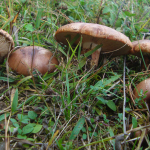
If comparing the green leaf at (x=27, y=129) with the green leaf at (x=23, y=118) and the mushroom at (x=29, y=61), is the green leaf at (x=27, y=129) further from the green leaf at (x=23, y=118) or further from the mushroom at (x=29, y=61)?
the mushroom at (x=29, y=61)

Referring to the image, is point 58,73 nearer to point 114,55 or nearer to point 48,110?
point 48,110

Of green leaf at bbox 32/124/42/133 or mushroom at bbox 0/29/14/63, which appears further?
mushroom at bbox 0/29/14/63

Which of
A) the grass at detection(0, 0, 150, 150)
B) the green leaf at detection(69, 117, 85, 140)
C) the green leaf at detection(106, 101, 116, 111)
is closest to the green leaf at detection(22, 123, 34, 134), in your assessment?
the grass at detection(0, 0, 150, 150)

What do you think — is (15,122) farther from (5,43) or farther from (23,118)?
(5,43)

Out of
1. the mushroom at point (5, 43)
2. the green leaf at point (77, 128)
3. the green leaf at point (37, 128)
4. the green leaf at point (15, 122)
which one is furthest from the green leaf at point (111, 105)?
the mushroom at point (5, 43)

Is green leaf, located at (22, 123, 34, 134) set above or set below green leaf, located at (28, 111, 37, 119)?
below

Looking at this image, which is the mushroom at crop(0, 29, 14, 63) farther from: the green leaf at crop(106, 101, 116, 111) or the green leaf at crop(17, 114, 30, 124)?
the green leaf at crop(106, 101, 116, 111)
